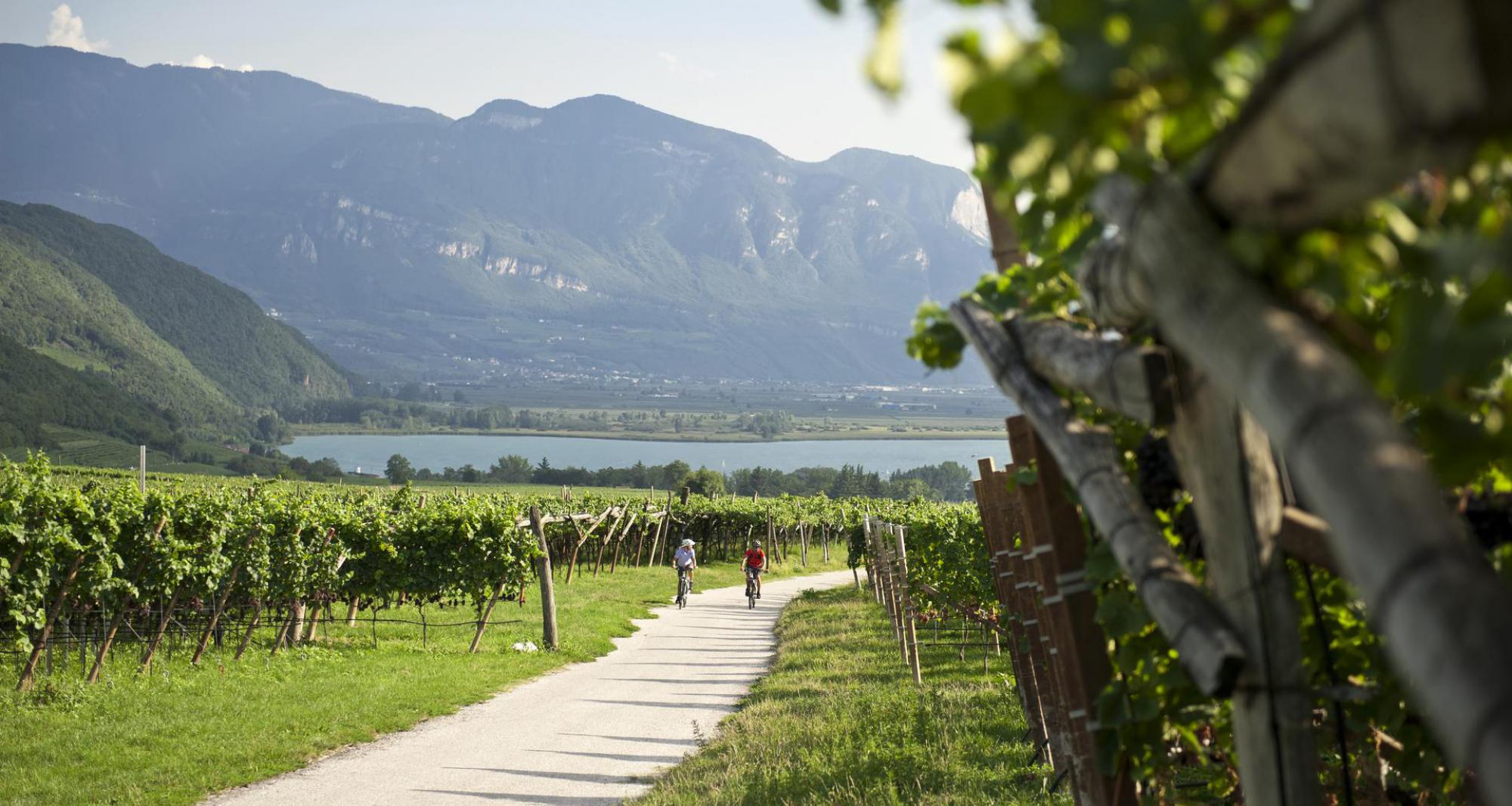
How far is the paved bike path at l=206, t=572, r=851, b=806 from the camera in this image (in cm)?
822

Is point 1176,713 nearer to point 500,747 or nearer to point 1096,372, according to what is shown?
point 1096,372

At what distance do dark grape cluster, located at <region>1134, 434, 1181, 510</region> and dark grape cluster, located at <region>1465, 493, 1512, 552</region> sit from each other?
46 centimetres

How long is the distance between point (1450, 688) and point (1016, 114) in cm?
56

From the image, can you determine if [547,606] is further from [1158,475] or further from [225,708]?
[1158,475]

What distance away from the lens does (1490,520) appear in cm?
181

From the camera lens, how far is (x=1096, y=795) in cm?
274

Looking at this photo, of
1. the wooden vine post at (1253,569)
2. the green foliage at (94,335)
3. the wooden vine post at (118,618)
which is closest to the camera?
the wooden vine post at (1253,569)

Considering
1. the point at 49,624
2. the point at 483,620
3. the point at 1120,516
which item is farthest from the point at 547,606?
the point at 1120,516

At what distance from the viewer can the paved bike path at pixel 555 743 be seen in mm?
8219

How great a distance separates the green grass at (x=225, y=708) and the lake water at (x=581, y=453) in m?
142

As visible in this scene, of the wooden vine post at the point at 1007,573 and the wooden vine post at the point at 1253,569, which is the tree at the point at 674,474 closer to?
the wooden vine post at the point at 1007,573

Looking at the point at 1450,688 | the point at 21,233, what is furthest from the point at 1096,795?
the point at 21,233

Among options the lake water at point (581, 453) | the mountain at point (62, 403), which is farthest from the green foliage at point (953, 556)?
→ the lake water at point (581, 453)

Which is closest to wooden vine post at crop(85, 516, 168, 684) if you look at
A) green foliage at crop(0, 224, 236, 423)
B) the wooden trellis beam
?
the wooden trellis beam
